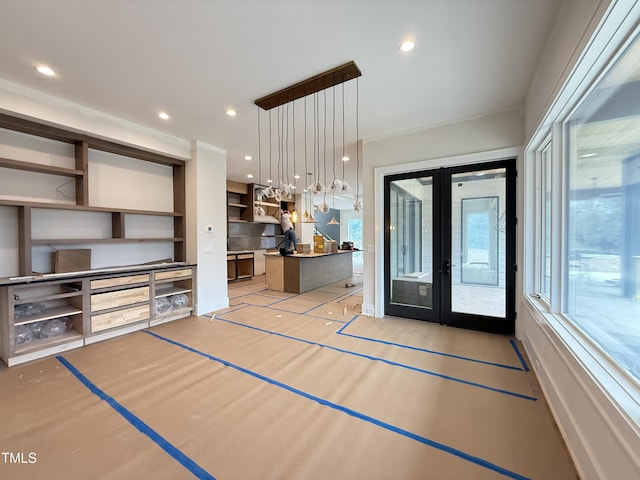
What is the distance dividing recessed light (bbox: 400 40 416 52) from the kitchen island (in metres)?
4.51

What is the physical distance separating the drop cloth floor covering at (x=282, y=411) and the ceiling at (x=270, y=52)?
9.89 ft

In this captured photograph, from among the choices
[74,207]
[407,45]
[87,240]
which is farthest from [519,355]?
[74,207]

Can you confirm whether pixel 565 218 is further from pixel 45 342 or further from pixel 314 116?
pixel 45 342

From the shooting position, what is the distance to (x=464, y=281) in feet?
12.5

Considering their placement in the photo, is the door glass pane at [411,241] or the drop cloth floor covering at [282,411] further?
the door glass pane at [411,241]

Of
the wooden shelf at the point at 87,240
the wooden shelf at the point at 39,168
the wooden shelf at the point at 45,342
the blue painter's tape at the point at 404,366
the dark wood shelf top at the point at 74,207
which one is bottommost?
the blue painter's tape at the point at 404,366

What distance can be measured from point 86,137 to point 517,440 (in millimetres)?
5537

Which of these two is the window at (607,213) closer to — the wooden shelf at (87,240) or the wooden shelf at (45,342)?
the wooden shelf at (45,342)

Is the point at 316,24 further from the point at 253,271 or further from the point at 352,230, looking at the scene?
the point at 352,230

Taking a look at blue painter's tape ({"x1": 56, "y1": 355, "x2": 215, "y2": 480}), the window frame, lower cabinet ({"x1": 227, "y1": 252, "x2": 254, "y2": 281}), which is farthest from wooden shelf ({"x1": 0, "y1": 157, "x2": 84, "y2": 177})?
the window frame

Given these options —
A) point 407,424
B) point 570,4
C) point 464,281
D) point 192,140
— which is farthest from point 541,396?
point 192,140

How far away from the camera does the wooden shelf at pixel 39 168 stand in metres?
2.89

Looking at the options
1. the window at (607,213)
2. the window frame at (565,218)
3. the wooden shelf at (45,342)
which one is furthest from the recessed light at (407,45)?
the wooden shelf at (45,342)

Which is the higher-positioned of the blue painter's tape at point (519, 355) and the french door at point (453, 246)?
the french door at point (453, 246)
